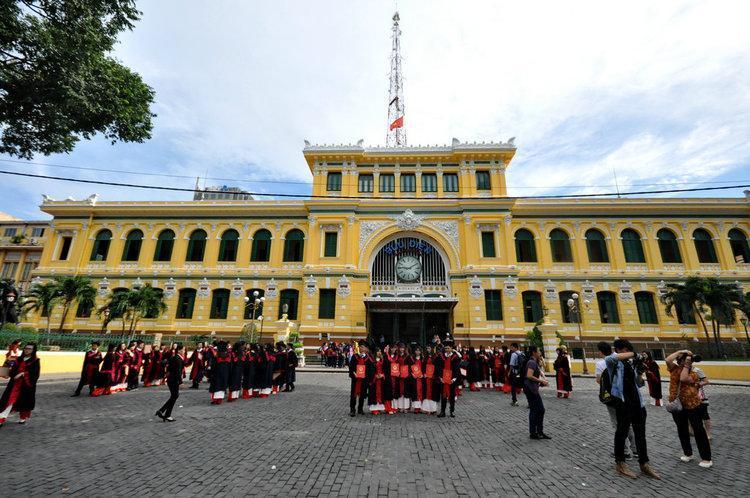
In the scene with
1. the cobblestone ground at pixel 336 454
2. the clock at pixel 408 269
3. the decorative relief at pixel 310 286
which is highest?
the clock at pixel 408 269

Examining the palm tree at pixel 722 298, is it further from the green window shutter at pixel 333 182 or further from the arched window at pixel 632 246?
the green window shutter at pixel 333 182

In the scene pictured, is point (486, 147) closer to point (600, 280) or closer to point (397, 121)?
point (397, 121)

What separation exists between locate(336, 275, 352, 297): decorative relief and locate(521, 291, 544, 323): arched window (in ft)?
43.2

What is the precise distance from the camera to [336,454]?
580 centimetres

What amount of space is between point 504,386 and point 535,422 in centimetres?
797

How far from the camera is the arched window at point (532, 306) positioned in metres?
26.0

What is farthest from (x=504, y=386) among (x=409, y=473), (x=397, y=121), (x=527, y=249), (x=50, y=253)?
(x=50, y=253)

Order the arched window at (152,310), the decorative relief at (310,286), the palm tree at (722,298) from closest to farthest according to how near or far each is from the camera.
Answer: the palm tree at (722,298) → the arched window at (152,310) → the decorative relief at (310,286)

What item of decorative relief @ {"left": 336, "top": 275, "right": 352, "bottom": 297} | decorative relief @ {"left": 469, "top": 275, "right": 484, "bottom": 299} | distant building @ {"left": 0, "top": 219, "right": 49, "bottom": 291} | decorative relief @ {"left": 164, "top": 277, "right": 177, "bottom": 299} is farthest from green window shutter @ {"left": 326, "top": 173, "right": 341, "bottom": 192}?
distant building @ {"left": 0, "top": 219, "right": 49, "bottom": 291}

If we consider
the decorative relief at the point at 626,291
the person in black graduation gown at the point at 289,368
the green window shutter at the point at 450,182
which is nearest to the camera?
the person in black graduation gown at the point at 289,368

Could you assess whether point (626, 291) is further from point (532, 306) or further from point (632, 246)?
point (532, 306)

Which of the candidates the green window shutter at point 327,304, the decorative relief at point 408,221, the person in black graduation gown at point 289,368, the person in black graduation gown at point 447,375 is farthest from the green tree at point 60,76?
the decorative relief at point 408,221

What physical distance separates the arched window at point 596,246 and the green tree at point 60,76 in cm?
3027

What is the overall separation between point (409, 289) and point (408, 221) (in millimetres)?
5338
